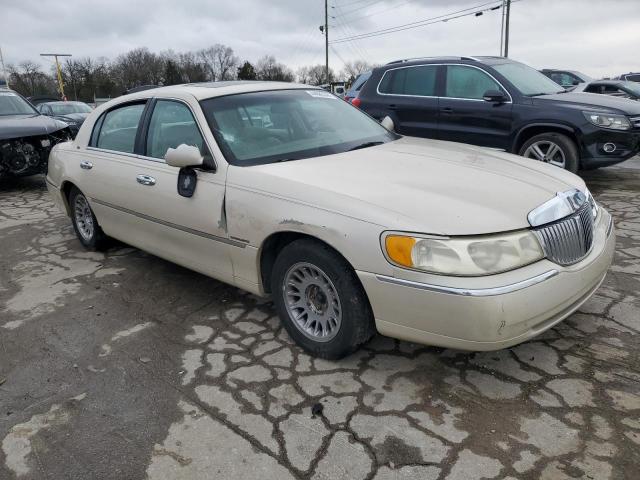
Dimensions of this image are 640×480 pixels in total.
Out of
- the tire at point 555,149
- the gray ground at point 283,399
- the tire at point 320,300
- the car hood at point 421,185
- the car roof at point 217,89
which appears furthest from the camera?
the tire at point 555,149

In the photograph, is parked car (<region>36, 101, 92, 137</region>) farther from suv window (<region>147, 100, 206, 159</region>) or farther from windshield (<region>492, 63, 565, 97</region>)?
suv window (<region>147, 100, 206, 159</region>)

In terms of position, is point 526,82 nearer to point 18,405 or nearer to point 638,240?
point 638,240

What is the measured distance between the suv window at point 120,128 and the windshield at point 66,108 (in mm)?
12607

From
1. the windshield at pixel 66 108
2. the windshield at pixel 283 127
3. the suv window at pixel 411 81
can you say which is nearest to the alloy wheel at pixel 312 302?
Result: the windshield at pixel 283 127

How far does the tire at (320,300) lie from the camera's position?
2656 mm

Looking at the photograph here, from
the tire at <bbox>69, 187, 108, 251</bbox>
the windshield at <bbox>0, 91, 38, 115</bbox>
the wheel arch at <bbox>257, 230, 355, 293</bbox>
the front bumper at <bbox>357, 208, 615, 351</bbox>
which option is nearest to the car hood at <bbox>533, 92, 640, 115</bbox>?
the front bumper at <bbox>357, 208, 615, 351</bbox>

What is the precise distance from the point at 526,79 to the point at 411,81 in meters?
1.55

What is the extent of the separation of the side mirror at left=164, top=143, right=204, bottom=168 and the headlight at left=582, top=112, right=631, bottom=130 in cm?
493

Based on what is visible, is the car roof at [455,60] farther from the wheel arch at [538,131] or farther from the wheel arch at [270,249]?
the wheel arch at [270,249]

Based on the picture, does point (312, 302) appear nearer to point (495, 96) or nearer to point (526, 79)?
point (495, 96)

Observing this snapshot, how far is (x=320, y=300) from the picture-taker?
294 cm

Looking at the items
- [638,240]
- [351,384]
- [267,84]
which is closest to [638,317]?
[638,240]

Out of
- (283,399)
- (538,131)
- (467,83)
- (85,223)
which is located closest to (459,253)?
(283,399)

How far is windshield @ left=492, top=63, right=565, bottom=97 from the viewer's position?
6617 mm
